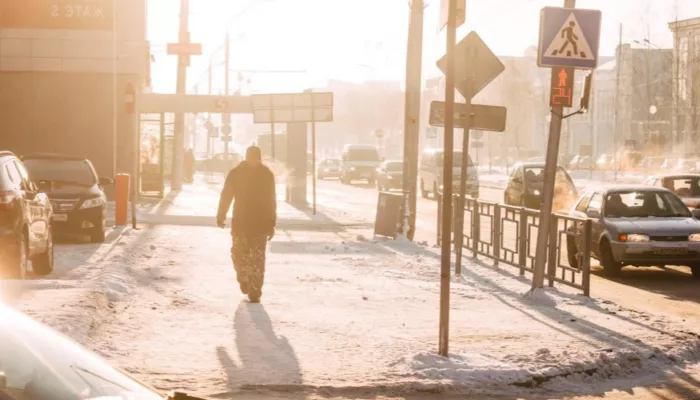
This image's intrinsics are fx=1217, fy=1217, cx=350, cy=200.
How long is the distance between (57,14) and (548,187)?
22990mm

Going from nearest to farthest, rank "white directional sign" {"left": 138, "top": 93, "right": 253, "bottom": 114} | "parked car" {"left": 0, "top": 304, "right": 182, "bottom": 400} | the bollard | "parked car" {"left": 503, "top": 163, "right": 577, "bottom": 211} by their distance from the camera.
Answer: "parked car" {"left": 0, "top": 304, "right": 182, "bottom": 400}, the bollard, "parked car" {"left": 503, "top": 163, "right": 577, "bottom": 211}, "white directional sign" {"left": 138, "top": 93, "right": 253, "bottom": 114}

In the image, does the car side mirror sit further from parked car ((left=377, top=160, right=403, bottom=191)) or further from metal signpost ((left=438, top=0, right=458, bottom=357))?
parked car ((left=377, top=160, right=403, bottom=191))

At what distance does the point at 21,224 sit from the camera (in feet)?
47.4

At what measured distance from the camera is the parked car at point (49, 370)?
11.1 feet

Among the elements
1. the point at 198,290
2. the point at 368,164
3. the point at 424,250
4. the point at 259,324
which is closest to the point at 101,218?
the point at 424,250

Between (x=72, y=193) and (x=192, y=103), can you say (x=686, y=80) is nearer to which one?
(x=192, y=103)

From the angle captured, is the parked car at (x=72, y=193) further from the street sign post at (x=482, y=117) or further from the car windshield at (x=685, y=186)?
the car windshield at (x=685, y=186)

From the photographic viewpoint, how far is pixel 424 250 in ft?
67.9

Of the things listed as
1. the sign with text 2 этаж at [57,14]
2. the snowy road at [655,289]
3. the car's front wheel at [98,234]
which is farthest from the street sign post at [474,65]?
the sign with text 2 этаж at [57,14]

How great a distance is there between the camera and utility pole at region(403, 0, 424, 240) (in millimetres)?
23047

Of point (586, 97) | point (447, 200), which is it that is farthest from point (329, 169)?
point (447, 200)

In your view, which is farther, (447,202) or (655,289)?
(655,289)

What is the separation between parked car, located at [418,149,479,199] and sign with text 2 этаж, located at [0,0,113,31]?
14.4m

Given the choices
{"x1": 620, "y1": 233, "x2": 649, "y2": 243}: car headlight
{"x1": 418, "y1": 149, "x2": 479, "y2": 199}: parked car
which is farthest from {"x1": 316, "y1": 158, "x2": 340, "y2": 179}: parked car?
{"x1": 620, "y1": 233, "x2": 649, "y2": 243}: car headlight
